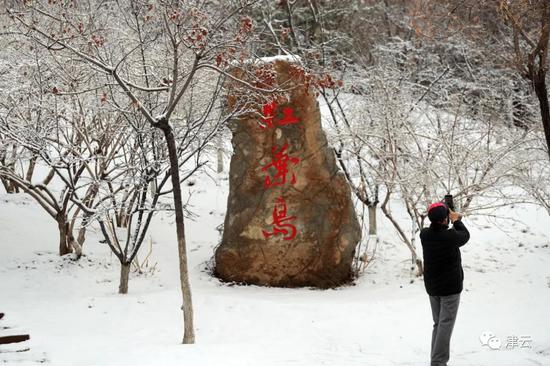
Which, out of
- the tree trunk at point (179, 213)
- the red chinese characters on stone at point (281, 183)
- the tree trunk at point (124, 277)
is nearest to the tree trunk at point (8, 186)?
the tree trunk at point (124, 277)

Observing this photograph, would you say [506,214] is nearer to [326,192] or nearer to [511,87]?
[511,87]

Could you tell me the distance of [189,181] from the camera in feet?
47.1

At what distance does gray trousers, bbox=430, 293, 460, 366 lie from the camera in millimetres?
4539

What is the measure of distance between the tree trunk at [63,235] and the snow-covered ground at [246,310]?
1.00ft

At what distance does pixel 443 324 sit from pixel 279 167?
4493mm

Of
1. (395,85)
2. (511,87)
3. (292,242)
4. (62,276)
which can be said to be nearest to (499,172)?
(395,85)

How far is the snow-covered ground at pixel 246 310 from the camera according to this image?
18.0 ft

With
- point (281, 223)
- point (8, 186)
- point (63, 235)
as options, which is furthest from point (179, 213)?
point (8, 186)

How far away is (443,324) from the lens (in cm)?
455

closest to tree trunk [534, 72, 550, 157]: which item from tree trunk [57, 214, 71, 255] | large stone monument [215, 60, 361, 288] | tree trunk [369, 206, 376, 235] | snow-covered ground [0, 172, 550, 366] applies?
snow-covered ground [0, 172, 550, 366]

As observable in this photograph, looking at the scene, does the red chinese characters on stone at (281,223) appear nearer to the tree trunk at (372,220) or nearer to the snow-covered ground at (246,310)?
the snow-covered ground at (246,310)

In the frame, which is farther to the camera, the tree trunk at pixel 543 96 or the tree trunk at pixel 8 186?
the tree trunk at pixel 8 186

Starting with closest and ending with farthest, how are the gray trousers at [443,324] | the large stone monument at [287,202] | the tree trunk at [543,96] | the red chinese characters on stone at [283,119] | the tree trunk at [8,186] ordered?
the gray trousers at [443,324] < the tree trunk at [543,96] < the red chinese characters on stone at [283,119] < the large stone monument at [287,202] < the tree trunk at [8,186]

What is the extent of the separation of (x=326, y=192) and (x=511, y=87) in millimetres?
7498
